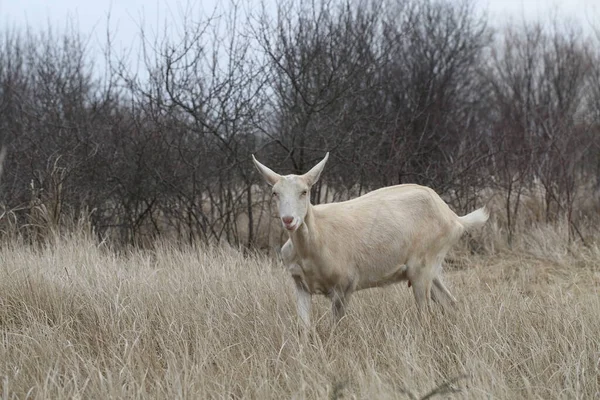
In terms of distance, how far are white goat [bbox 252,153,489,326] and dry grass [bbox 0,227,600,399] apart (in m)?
0.19

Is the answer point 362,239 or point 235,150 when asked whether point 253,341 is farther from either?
point 235,150

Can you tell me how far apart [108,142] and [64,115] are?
4.53ft

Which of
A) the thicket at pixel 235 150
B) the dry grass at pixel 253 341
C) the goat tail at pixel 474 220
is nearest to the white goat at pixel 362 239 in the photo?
the goat tail at pixel 474 220

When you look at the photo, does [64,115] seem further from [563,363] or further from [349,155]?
[563,363]

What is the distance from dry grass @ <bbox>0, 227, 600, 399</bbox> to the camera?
350cm

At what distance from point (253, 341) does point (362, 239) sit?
1.35m

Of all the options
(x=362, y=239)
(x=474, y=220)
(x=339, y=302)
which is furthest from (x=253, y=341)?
(x=474, y=220)

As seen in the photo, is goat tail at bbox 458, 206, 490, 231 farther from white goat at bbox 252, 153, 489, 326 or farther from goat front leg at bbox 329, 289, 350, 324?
goat front leg at bbox 329, 289, 350, 324

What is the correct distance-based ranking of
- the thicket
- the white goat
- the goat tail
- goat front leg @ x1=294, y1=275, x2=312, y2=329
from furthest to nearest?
the thicket, the goat tail, the white goat, goat front leg @ x1=294, y1=275, x2=312, y2=329

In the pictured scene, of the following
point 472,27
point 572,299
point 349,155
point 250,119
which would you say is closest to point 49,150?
point 250,119

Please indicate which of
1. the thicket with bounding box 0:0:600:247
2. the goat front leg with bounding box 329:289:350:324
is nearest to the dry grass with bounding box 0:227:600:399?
the goat front leg with bounding box 329:289:350:324

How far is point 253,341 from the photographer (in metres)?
4.28

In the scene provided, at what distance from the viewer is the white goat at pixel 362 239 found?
4.84 m

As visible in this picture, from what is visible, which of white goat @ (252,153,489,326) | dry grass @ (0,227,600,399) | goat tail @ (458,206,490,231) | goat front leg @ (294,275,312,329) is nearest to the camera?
dry grass @ (0,227,600,399)
